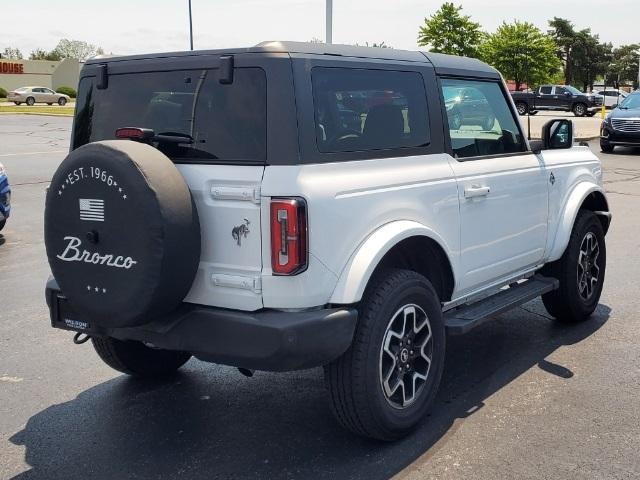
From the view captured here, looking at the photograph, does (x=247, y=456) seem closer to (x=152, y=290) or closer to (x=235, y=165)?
(x=152, y=290)

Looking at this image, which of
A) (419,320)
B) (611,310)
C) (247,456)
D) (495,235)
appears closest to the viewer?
(247,456)

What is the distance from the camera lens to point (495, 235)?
4.57 m

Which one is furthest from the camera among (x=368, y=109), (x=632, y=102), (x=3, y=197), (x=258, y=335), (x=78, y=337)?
(x=632, y=102)

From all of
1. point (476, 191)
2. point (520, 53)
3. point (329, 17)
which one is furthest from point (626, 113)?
point (520, 53)

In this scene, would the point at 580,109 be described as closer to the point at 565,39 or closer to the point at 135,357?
the point at 135,357

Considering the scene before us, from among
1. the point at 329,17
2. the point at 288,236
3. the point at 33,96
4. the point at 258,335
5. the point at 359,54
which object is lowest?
the point at 33,96

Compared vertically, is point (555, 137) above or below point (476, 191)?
above

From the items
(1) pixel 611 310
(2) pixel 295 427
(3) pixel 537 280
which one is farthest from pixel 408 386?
(1) pixel 611 310

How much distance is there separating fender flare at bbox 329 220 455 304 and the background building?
7968cm

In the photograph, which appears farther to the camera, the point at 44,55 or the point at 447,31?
the point at 44,55

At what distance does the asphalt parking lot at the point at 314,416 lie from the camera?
353 centimetres

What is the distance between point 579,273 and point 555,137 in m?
1.06

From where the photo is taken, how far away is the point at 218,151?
3.49 metres

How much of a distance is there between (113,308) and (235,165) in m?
A: 0.83
